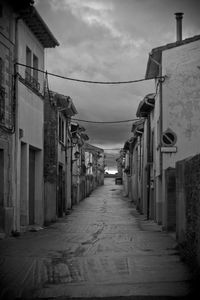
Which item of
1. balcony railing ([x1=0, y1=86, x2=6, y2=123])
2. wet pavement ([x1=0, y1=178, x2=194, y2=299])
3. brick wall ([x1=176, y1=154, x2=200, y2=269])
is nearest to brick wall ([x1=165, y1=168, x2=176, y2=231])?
wet pavement ([x1=0, y1=178, x2=194, y2=299])

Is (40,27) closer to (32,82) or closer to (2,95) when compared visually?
(32,82)

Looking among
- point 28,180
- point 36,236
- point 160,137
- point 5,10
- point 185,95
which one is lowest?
point 36,236

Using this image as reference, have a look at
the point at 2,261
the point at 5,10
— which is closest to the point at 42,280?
the point at 2,261

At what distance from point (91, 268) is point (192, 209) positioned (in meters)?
2.38

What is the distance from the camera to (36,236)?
62.0 feet

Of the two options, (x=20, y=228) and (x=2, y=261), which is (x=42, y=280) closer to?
(x=2, y=261)

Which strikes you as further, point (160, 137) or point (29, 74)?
point (160, 137)

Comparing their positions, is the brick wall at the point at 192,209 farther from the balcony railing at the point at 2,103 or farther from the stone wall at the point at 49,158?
the stone wall at the point at 49,158

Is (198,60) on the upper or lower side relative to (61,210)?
upper

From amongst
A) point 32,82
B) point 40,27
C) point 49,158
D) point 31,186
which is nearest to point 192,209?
point 32,82

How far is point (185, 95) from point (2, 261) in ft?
40.5

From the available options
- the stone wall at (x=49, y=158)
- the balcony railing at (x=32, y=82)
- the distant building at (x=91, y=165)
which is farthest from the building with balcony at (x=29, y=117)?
the distant building at (x=91, y=165)

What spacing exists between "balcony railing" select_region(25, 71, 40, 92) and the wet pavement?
591 centimetres

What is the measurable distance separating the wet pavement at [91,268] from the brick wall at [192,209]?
1.14ft
